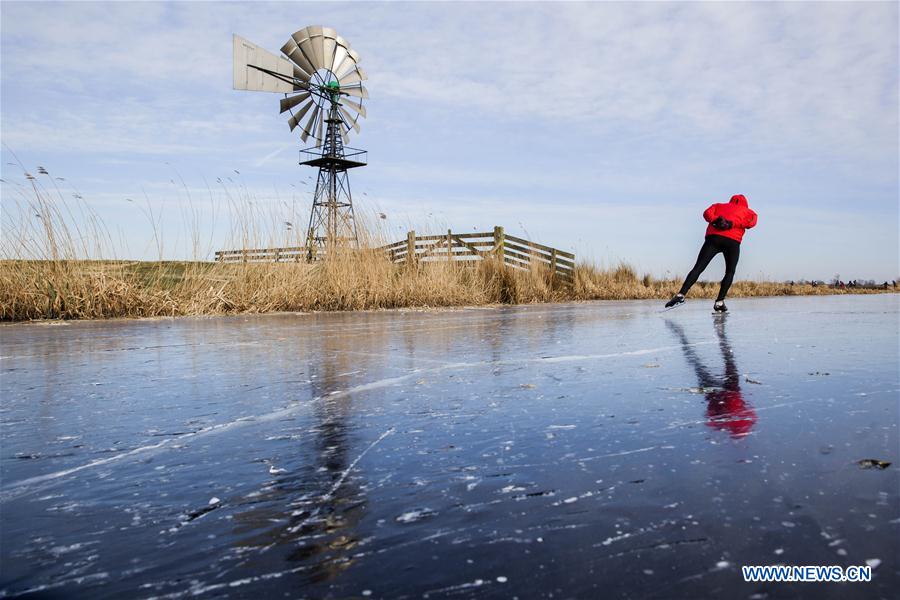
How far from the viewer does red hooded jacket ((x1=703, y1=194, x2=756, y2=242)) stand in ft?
29.3

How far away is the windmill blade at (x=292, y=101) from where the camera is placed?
1010 inches

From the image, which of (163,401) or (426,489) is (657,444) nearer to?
(426,489)

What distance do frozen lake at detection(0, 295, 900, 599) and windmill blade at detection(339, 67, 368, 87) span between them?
82.3ft

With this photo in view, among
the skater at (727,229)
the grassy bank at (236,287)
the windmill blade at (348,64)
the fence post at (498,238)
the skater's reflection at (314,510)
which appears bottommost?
the skater's reflection at (314,510)

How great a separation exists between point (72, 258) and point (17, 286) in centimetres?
71

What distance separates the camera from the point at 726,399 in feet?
8.34

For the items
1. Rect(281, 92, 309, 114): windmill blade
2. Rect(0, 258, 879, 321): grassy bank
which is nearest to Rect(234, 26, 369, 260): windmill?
Rect(281, 92, 309, 114): windmill blade

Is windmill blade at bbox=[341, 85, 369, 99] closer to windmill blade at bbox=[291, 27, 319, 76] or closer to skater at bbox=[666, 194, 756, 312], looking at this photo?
windmill blade at bbox=[291, 27, 319, 76]

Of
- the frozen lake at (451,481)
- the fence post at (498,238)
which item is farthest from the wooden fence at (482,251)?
the frozen lake at (451,481)

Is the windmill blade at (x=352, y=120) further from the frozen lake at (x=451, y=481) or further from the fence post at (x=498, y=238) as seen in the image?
the frozen lake at (x=451, y=481)

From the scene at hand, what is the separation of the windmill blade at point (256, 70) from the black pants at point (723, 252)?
20.1 meters

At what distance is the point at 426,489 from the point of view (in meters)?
1.49

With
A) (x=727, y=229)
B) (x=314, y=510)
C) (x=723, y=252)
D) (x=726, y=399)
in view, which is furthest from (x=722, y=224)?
(x=314, y=510)

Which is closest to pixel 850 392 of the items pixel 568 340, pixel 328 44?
pixel 568 340
